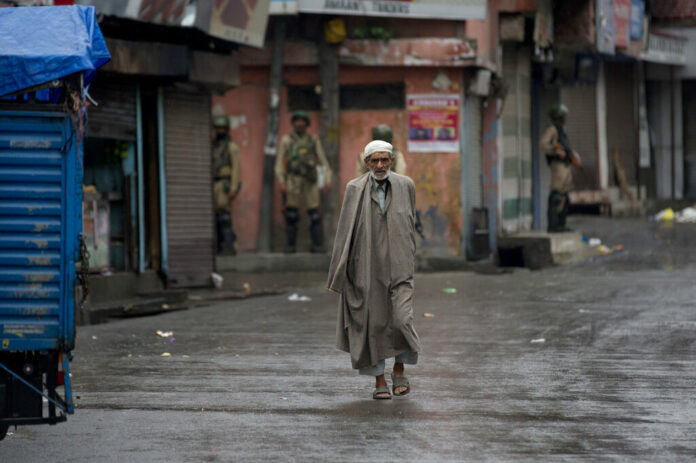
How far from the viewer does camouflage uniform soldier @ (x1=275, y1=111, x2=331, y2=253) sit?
19562 millimetres

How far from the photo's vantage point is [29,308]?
245 inches

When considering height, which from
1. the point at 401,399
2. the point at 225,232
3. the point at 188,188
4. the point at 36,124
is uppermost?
the point at 36,124

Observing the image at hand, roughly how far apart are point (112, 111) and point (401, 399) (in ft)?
25.8

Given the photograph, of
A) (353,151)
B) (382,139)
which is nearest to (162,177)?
(382,139)

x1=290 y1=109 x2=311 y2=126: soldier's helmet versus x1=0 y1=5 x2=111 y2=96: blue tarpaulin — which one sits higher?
x1=290 y1=109 x2=311 y2=126: soldier's helmet

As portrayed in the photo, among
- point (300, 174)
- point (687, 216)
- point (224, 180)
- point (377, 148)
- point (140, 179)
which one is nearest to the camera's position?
point (377, 148)

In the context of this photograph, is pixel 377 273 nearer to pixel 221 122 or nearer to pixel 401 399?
pixel 401 399

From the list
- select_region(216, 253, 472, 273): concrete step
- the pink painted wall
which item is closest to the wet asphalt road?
select_region(216, 253, 472, 273): concrete step

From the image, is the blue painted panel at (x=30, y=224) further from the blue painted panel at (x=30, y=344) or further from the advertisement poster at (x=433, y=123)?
the advertisement poster at (x=433, y=123)

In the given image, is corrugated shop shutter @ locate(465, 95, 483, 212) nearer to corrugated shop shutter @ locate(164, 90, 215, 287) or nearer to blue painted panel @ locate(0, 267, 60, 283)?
corrugated shop shutter @ locate(164, 90, 215, 287)

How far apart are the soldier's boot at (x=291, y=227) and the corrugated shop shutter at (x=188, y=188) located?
3.34m

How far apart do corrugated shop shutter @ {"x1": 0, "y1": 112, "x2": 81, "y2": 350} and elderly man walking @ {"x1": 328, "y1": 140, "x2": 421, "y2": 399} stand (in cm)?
234

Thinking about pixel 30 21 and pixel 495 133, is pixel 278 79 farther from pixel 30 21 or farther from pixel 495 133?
pixel 30 21

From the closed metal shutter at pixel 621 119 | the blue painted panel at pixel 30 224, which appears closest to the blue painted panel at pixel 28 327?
the blue painted panel at pixel 30 224
